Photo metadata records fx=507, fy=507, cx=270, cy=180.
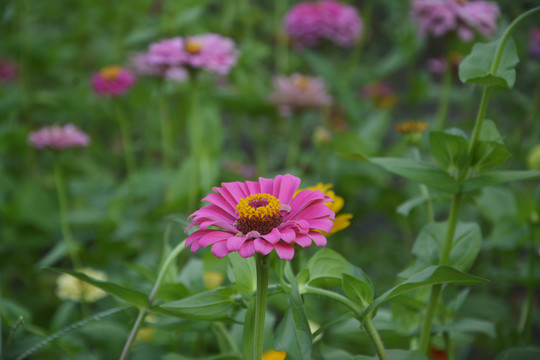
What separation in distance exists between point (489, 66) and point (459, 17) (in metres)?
0.63

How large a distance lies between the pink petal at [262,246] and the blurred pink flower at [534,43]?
1.05 metres

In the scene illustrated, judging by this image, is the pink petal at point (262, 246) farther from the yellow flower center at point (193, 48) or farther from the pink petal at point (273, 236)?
the yellow flower center at point (193, 48)

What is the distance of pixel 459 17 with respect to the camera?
1.01 m

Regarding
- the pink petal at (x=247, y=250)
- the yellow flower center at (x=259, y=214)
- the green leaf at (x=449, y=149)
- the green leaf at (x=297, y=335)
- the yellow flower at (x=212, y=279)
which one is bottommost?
the yellow flower at (x=212, y=279)

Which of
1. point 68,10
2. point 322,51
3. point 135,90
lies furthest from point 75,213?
point 68,10

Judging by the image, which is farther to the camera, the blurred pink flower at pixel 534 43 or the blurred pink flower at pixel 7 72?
the blurred pink flower at pixel 7 72

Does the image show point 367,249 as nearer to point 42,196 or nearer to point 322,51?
point 322,51

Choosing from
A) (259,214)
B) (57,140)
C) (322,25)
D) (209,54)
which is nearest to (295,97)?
(322,25)

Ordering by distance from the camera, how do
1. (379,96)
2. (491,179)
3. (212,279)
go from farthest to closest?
(379,96), (212,279), (491,179)

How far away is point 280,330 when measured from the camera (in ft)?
1.24

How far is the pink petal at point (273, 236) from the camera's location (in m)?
0.33

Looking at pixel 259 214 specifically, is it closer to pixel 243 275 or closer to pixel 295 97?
pixel 243 275

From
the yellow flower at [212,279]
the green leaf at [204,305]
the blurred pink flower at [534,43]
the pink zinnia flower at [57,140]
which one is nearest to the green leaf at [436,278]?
the green leaf at [204,305]

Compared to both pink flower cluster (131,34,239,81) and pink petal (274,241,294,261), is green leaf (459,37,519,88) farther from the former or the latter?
pink flower cluster (131,34,239,81)
